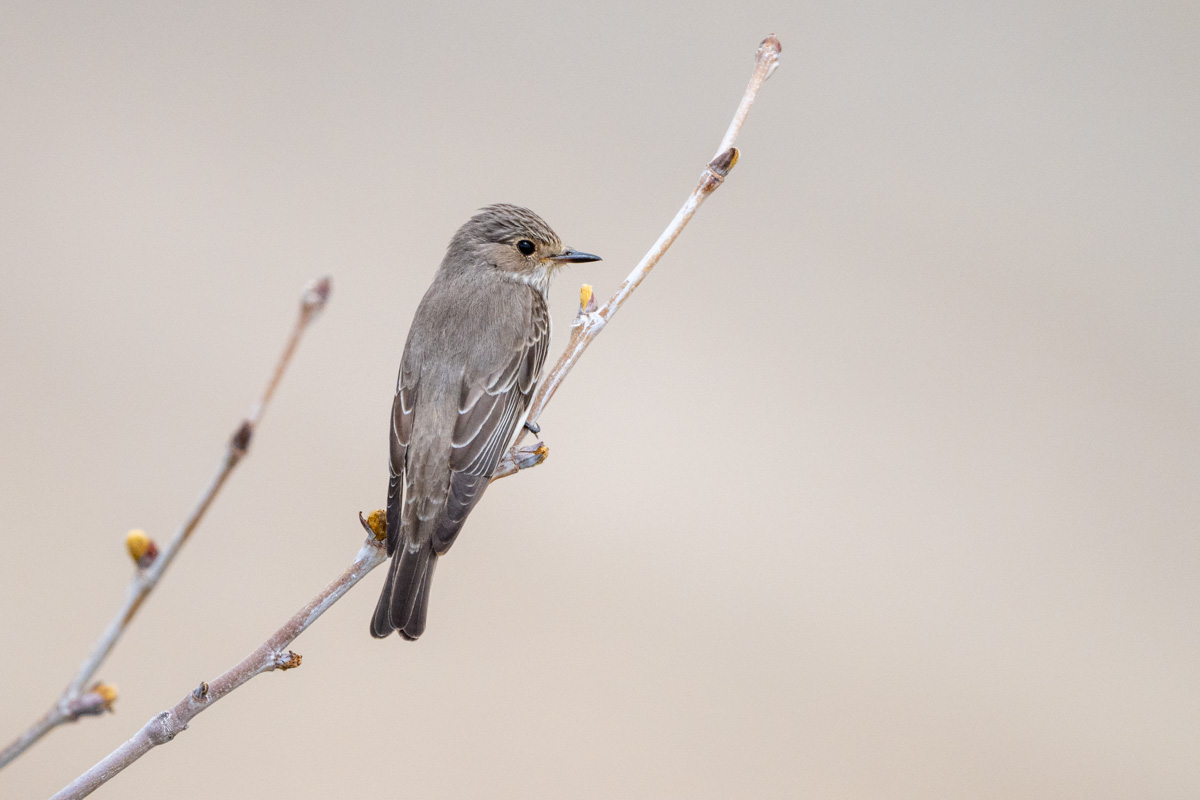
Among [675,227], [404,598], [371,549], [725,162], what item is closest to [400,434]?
[404,598]

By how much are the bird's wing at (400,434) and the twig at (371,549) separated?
0.67ft

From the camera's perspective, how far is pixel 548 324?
2.52 m

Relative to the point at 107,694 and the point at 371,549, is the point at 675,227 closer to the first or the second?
the point at 371,549

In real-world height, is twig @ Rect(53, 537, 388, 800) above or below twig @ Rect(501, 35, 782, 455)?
below

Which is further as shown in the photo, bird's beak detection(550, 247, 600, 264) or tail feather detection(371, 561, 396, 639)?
bird's beak detection(550, 247, 600, 264)

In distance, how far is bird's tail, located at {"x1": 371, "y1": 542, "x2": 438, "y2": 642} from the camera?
5.87 ft

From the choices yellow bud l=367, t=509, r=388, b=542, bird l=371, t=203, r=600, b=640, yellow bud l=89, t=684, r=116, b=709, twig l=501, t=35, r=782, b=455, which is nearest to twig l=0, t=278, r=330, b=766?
yellow bud l=89, t=684, r=116, b=709

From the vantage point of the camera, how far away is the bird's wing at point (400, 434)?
1.99 m

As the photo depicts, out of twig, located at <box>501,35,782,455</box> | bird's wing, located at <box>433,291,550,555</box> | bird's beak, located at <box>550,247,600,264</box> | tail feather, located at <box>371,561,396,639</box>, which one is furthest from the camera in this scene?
bird's beak, located at <box>550,247,600,264</box>

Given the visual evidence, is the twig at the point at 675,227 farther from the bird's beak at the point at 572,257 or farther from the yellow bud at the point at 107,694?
the yellow bud at the point at 107,694

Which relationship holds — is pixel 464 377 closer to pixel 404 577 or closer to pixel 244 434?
pixel 404 577

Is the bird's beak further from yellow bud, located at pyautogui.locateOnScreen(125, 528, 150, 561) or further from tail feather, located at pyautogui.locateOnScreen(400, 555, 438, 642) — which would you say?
yellow bud, located at pyautogui.locateOnScreen(125, 528, 150, 561)

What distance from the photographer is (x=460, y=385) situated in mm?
2201

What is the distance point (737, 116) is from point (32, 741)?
1292 millimetres
